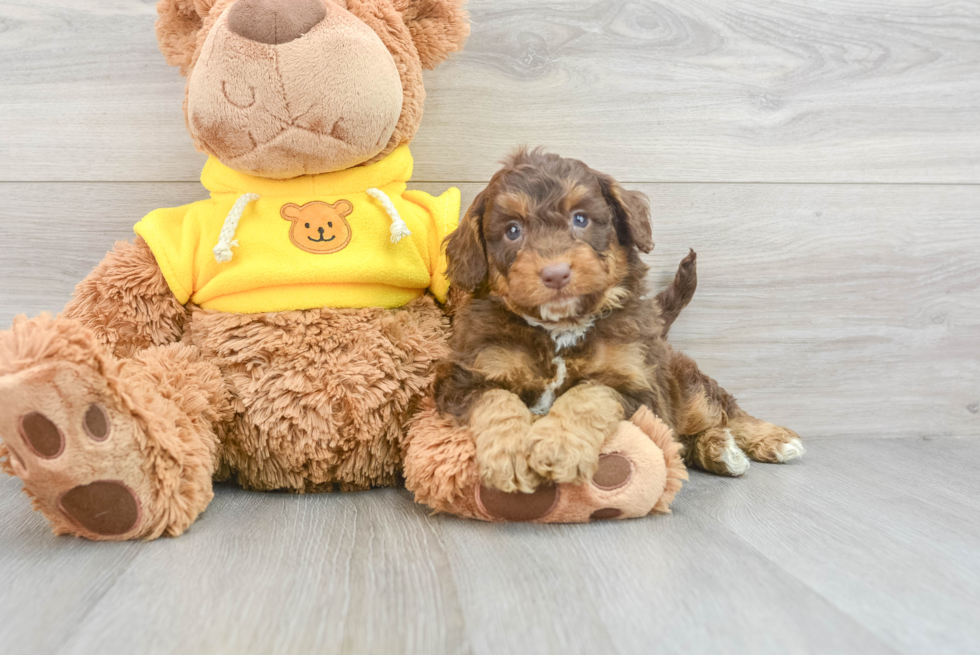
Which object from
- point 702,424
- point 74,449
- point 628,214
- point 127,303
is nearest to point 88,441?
point 74,449

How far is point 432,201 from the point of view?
1898mm

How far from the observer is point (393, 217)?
1.76 metres

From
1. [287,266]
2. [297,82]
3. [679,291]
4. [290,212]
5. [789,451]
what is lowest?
[789,451]

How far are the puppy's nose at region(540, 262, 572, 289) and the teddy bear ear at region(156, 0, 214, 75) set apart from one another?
1087 millimetres

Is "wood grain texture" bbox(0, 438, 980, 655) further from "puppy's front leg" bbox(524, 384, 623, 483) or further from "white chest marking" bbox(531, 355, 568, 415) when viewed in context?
"white chest marking" bbox(531, 355, 568, 415)

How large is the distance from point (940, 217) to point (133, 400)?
2455 millimetres

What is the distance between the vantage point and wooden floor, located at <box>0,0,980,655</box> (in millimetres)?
1632

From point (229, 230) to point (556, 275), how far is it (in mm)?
817

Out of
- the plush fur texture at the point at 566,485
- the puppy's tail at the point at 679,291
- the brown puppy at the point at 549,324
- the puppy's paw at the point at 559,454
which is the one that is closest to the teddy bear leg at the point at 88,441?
the plush fur texture at the point at 566,485

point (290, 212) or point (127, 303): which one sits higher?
point (290, 212)

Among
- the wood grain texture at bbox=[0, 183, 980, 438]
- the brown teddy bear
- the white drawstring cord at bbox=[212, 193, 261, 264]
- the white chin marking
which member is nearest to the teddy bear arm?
the brown teddy bear

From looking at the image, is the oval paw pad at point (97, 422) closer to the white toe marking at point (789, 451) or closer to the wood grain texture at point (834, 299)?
the wood grain texture at point (834, 299)

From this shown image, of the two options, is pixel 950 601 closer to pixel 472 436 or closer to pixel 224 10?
pixel 472 436

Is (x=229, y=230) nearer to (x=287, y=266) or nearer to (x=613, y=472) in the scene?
(x=287, y=266)
